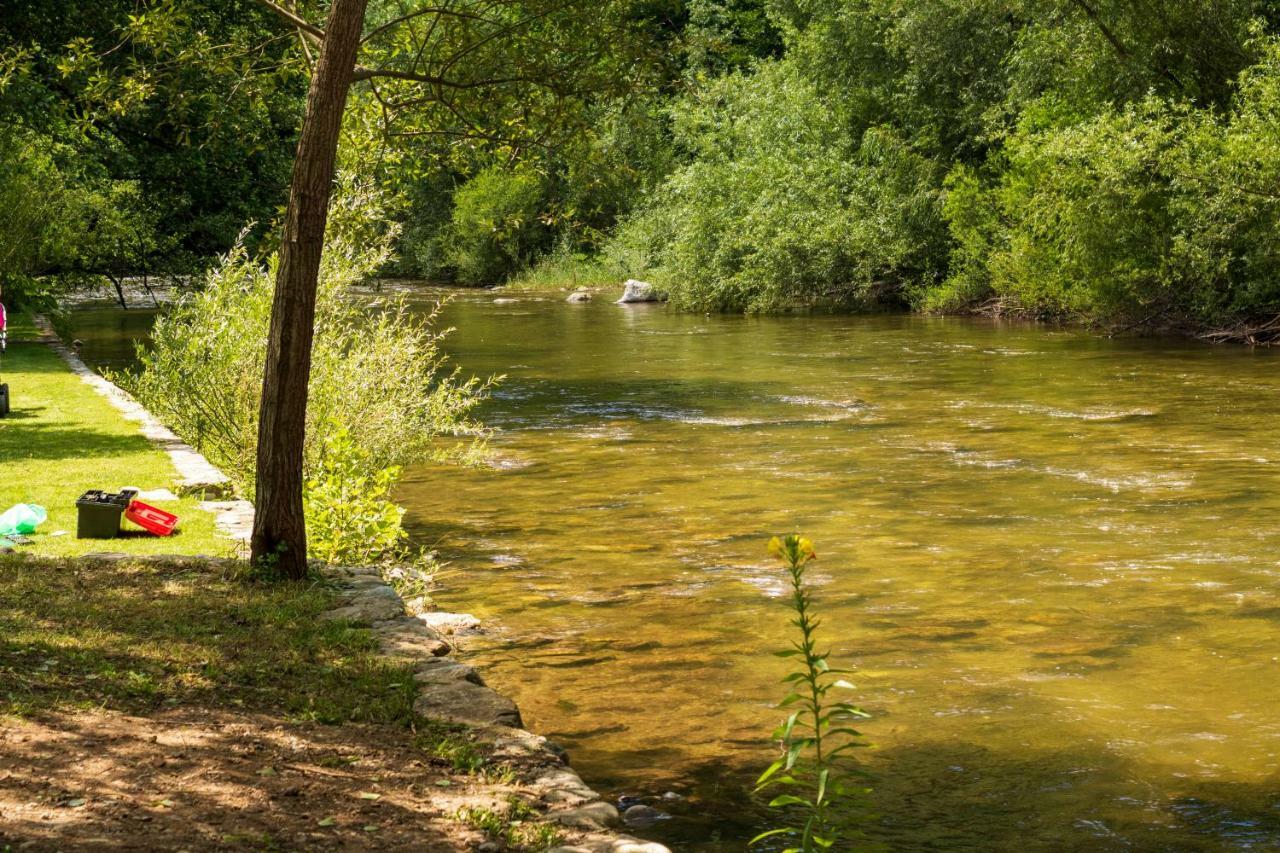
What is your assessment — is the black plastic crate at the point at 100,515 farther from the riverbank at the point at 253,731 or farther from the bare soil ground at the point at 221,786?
the bare soil ground at the point at 221,786

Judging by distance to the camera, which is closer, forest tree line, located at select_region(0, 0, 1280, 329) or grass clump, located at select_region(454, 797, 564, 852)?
grass clump, located at select_region(454, 797, 564, 852)

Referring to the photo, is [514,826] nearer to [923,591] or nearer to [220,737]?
[220,737]

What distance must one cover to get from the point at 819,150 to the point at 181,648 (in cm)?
3437

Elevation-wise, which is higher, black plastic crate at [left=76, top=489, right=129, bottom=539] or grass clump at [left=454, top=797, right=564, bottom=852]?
black plastic crate at [left=76, top=489, right=129, bottom=539]

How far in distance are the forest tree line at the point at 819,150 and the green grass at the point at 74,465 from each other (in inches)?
107

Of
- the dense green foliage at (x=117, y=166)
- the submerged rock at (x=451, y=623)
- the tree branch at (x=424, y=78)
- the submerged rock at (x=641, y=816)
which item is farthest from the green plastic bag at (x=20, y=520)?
the dense green foliage at (x=117, y=166)

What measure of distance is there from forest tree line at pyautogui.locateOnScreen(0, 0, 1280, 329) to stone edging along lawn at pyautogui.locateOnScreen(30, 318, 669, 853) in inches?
121

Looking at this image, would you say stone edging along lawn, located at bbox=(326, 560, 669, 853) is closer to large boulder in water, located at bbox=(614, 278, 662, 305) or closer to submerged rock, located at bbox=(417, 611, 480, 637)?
submerged rock, located at bbox=(417, 611, 480, 637)

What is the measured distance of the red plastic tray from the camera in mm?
9391

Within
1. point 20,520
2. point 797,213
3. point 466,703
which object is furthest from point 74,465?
point 797,213

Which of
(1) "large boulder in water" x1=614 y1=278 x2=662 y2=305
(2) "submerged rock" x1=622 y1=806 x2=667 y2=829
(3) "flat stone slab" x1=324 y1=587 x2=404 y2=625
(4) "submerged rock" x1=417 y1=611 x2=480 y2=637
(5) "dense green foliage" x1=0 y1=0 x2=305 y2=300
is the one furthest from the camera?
(1) "large boulder in water" x1=614 y1=278 x2=662 y2=305

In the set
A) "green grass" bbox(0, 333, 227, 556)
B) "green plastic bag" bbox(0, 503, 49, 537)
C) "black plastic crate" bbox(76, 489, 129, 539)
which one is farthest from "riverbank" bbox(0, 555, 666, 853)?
"green plastic bag" bbox(0, 503, 49, 537)

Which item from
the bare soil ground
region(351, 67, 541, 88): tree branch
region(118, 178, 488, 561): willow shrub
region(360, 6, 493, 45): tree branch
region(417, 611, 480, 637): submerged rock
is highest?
region(360, 6, 493, 45): tree branch

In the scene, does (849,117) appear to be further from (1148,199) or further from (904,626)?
(904,626)
